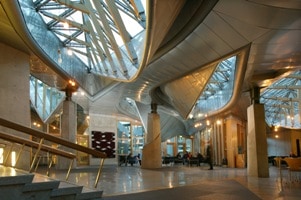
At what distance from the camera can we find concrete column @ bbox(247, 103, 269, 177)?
673 inches

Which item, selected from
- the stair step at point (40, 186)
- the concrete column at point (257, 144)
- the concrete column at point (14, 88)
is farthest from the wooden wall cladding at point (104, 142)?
the stair step at point (40, 186)

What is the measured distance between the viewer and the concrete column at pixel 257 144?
56.1 feet

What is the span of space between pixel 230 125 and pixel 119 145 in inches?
693

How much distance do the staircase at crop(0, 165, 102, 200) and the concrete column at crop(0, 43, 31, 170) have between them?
835 centimetres

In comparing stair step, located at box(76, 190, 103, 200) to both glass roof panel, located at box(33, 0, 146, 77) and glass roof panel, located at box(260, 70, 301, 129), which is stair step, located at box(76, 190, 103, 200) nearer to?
glass roof panel, located at box(33, 0, 146, 77)

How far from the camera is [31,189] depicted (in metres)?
4.74

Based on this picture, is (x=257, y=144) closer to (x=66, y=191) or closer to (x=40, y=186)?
(x=66, y=191)

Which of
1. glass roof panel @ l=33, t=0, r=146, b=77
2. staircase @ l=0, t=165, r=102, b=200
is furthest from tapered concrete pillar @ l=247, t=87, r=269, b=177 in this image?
staircase @ l=0, t=165, r=102, b=200

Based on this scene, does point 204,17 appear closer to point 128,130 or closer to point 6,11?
point 6,11

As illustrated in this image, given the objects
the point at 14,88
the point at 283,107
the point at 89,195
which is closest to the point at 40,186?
the point at 89,195

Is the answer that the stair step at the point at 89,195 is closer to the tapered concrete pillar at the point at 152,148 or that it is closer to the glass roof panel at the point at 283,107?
the tapered concrete pillar at the point at 152,148

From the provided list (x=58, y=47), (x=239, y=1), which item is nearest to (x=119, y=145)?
(x=58, y=47)

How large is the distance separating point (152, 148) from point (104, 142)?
13623 mm

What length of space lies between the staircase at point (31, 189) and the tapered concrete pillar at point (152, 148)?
20.9 metres
